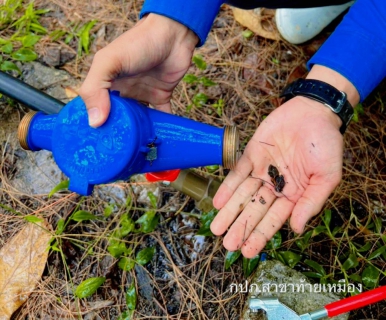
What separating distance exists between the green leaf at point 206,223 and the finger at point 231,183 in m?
0.27

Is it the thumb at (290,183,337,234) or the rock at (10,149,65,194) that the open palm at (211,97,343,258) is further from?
the rock at (10,149,65,194)

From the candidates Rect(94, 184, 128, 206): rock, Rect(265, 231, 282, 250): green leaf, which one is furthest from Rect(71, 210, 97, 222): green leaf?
Rect(265, 231, 282, 250): green leaf

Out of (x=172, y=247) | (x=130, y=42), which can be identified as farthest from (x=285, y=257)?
(x=130, y=42)

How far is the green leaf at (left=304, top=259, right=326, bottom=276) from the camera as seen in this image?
1.73 metres

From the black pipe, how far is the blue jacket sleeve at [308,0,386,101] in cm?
117

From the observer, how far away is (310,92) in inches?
61.7

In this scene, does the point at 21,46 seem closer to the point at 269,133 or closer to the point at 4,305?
the point at 4,305

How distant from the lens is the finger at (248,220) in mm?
1492

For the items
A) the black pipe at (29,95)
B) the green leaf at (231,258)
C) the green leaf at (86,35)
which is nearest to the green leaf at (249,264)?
the green leaf at (231,258)

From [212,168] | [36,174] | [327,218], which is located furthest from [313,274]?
[36,174]

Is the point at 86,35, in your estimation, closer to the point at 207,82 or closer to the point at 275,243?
the point at 207,82

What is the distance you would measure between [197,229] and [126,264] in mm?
358

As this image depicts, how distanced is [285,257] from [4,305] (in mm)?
1250

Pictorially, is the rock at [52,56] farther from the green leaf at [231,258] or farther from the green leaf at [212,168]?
the green leaf at [231,258]
